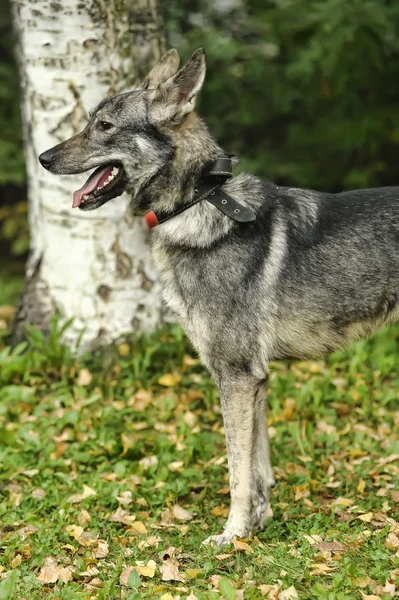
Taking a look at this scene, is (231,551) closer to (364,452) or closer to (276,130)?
(364,452)

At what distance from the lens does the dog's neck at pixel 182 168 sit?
4188 millimetres

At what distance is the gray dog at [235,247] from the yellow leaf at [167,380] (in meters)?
1.66

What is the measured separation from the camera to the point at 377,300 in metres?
4.29

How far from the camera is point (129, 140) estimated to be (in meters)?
4.18

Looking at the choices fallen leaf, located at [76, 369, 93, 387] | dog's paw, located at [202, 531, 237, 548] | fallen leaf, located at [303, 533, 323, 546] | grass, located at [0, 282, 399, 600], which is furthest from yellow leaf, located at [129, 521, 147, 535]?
fallen leaf, located at [76, 369, 93, 387]

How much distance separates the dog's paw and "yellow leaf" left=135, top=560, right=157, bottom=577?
1.28 ft

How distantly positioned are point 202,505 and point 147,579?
958 millimetres

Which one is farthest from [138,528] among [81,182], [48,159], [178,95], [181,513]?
[81,182]

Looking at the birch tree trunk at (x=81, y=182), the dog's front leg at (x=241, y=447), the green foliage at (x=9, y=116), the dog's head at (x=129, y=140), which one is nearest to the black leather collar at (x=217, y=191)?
the dog's head at (x=129, y=140)

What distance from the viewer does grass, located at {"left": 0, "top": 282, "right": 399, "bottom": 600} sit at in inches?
145

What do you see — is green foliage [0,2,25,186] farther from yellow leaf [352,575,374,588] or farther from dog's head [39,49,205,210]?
yellow leaf [352,575,374,588]

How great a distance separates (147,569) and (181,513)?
2.64 feet

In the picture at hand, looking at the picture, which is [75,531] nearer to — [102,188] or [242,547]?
[242,547]

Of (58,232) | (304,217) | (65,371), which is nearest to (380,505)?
(304,217)
